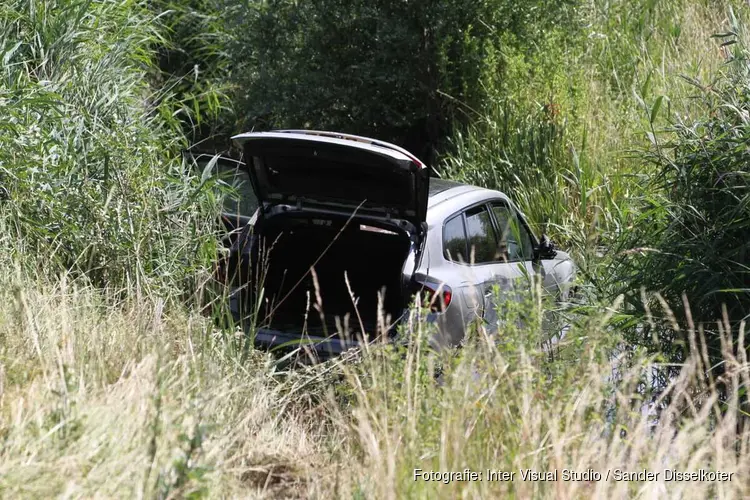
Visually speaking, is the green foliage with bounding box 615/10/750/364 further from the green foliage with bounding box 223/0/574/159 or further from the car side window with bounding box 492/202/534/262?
the green foliage with bounding box 223/0/574/159

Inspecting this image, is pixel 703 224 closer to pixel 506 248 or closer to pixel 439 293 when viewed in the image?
pixel 439 293

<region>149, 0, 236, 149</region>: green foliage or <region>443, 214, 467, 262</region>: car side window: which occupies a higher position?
<region>149, 0, 236, 149</region>: green foliage

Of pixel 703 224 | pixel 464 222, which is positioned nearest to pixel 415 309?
pixel 703 224

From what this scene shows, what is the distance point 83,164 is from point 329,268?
2.24 m

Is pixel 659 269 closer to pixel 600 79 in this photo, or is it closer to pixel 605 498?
pixel 605 498

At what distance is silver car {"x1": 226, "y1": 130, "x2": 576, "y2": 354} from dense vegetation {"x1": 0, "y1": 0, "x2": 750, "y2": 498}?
48 cm

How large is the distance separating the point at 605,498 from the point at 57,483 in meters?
1.72

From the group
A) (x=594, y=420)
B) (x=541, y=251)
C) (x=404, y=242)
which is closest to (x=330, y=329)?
(x=404, y=242)

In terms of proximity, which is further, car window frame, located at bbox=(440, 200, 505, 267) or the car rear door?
the car rear door

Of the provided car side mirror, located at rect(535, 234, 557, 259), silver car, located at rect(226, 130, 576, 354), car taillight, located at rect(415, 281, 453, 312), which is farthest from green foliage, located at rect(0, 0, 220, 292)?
car side mirror, located at rect(535, 234, 557, 259)

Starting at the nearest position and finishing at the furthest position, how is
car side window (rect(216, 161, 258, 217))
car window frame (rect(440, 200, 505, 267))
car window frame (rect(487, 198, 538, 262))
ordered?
car window frame (rect(440, 200, 505, 267)), car window frame (rect(487, 198, 538, 262)), car side window (rect(216, 161, 258, 217))

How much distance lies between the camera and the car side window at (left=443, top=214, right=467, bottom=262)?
6520mm

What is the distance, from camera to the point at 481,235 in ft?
23.4

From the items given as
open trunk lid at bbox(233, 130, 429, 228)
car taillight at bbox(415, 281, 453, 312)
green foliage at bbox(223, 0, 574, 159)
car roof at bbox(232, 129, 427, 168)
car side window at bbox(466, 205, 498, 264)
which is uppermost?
green foliage at bbox(223, 0, 574, 159)
